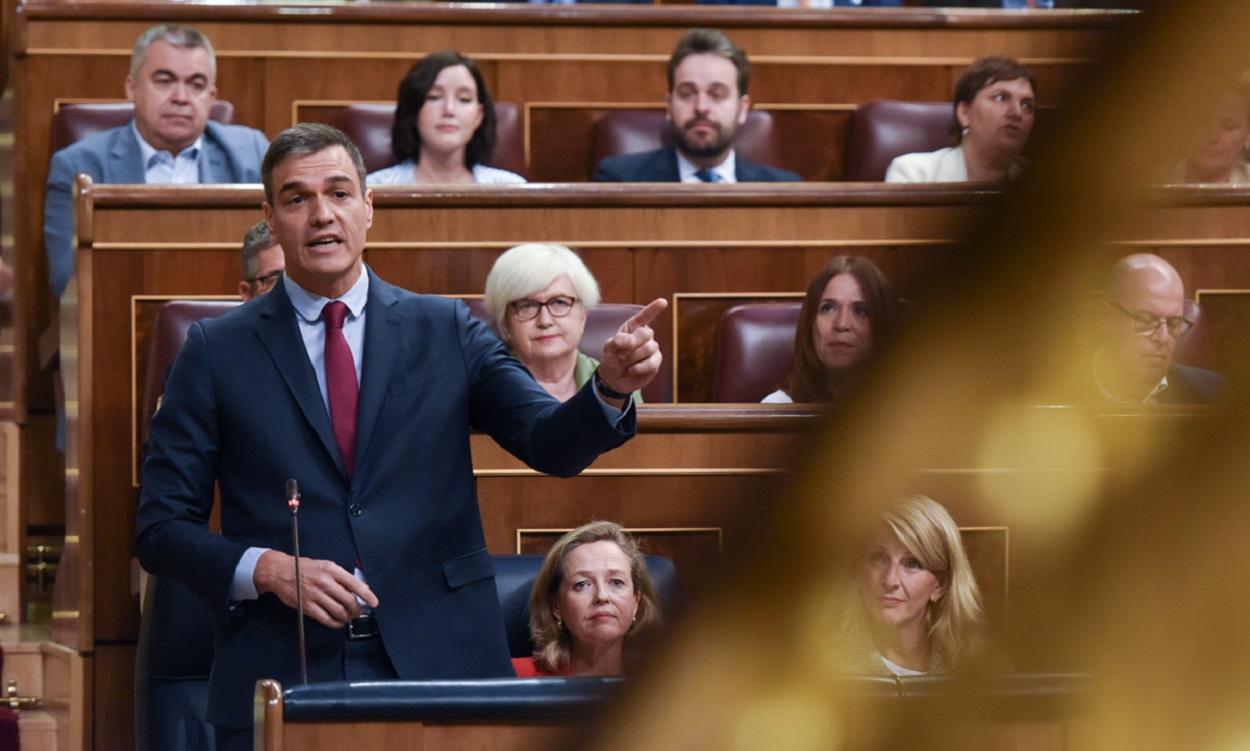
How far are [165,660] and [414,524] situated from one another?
1.48 ft

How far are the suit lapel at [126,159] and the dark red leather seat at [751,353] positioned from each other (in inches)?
32.1

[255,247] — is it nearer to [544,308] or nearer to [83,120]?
[544,308]

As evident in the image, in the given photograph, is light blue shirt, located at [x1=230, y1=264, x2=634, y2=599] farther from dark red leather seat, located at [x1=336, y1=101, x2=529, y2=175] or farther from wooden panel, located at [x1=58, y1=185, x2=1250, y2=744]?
dark red leather seat, located at [x1=336, y1=101, x2=529, y2=175]

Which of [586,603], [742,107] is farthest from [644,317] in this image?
[742,107]

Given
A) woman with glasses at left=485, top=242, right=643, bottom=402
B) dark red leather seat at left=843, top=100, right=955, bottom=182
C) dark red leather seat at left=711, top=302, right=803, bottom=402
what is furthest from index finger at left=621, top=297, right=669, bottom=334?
dark red leather seat at left=843, top=100, right=955, bottom=182

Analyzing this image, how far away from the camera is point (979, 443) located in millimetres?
226

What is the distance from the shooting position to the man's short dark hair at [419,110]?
7.81 ft

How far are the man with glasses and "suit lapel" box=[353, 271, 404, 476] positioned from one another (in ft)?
1.40

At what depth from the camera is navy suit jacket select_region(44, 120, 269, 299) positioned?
229cm

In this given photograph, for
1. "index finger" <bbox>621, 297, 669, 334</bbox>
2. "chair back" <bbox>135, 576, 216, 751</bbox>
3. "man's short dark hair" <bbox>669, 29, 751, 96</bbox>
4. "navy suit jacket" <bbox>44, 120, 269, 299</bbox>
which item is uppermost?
"man's short dark hair" <bbox>669, 29, 751, 96</bbox>

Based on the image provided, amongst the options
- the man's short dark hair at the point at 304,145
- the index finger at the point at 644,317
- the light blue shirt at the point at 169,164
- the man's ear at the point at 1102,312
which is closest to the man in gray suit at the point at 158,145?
the light blue shirt at the point at 169,164

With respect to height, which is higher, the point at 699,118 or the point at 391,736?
the point at 699,118

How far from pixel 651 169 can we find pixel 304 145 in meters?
1.20

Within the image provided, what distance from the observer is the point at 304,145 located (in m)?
1.29
